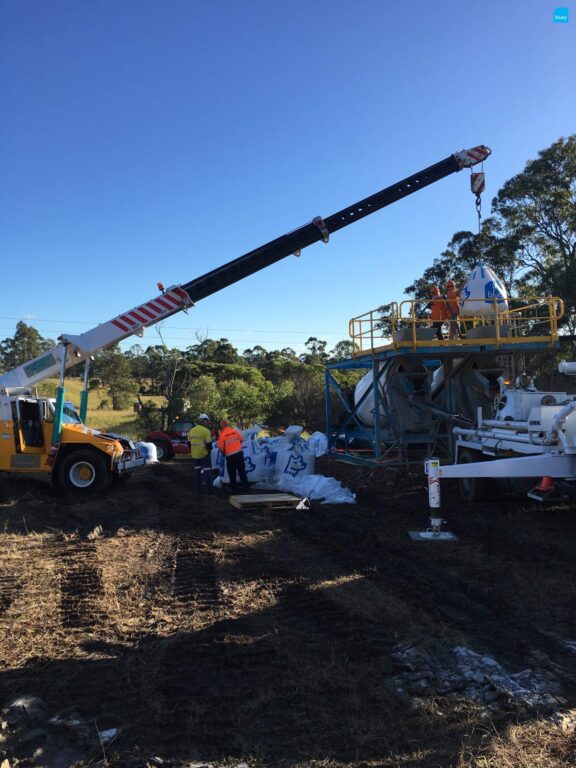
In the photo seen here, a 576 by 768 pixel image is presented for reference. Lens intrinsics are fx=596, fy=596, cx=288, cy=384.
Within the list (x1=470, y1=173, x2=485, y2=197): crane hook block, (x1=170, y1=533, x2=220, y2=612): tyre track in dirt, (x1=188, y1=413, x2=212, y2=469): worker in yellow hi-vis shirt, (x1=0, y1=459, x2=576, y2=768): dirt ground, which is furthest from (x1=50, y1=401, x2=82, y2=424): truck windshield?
(x1=470, y1=173, x2=485, y2=197): crane hook block

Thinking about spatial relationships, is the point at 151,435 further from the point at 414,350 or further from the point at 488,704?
the point at 488,704

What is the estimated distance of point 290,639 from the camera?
4.59 metres

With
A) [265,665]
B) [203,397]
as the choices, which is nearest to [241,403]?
[203,397]

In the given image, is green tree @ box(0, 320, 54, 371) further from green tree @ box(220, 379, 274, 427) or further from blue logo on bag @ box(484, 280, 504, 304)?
blue logo on bag @ box(484, 280, 504, 304)

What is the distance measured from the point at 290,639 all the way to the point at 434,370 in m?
9.76

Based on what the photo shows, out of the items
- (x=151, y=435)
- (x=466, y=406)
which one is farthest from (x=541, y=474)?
(x=151, y=435)

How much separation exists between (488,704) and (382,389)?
→ 9652 mm

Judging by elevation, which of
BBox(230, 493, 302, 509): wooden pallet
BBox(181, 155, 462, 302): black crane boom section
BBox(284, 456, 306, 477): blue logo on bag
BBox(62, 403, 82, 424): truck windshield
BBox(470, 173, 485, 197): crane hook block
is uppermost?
BBox(470, 173, 485, 197): crane hook block

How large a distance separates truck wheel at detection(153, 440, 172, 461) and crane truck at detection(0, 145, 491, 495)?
8740mm

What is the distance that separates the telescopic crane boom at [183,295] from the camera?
12.2m

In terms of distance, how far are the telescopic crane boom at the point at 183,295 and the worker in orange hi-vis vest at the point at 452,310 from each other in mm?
2361


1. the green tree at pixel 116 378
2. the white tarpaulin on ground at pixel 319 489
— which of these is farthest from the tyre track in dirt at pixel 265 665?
the green tree at pixel 116 378

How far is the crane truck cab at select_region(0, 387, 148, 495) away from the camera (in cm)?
1190

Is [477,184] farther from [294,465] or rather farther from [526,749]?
[526,749]
